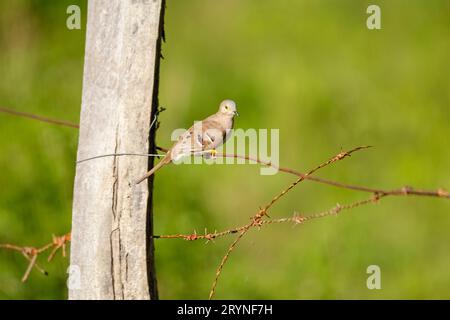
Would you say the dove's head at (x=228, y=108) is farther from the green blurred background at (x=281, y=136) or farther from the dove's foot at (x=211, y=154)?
the green blurred background at (x=281, y=136)

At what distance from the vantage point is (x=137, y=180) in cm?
321

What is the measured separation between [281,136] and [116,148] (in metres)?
5.55

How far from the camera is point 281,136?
8648 millimetres

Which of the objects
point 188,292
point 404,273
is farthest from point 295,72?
point 188,292

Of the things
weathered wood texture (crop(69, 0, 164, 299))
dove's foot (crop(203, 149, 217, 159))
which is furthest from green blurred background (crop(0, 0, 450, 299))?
weathered wood texture (crop(69, 0, 164, 299))

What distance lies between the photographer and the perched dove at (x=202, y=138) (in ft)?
11.5

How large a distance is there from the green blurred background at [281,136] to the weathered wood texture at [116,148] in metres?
2.88

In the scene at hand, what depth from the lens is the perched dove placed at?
3.51 metres

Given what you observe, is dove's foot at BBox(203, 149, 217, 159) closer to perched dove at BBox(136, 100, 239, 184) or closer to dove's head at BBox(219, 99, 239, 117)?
perched dove at BBox(136, 100, 239, 184)

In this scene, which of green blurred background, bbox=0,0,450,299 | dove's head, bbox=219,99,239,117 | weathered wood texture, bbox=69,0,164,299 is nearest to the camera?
weathered wood texture, bbox=69,0,164,299

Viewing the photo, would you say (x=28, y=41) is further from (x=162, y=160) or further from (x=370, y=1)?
(x=162, y=160)

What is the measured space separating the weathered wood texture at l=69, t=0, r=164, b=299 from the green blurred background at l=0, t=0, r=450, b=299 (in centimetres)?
288

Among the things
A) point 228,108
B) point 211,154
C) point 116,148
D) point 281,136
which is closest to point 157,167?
point 116,148
